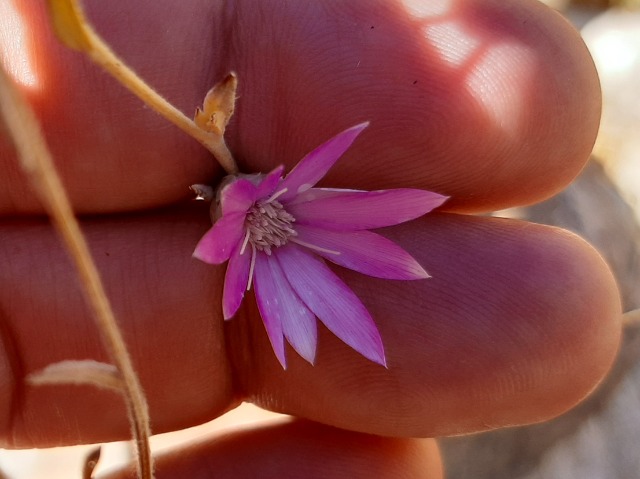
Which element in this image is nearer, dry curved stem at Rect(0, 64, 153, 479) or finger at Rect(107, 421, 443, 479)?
dry curved stem at Rect(0, 64, 153, 479)

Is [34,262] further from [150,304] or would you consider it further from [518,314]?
[518,314]

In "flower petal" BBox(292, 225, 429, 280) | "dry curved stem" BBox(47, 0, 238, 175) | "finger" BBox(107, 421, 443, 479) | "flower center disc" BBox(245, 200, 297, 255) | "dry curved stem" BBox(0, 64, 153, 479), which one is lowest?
"dry curved stem" BBox(0, 64, 153, 479)

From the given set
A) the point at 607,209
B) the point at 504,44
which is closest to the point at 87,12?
the point at 504,44

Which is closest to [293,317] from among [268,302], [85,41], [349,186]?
[268,302]

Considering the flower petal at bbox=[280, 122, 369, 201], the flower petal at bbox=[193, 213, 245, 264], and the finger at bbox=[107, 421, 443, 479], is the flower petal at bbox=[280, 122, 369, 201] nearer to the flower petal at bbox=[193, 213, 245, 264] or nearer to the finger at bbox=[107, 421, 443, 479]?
the flower petal at bbox=[193, 213, 245, 264]

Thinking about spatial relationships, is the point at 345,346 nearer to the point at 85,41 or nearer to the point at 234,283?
the point at 234,283

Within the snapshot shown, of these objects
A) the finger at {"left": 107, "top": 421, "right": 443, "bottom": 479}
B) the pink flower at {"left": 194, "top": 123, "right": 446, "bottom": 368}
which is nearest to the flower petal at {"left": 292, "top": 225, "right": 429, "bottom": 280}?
the pink flower at {"left": 194, "top": 123, "right": 446, "bottom": 368}
